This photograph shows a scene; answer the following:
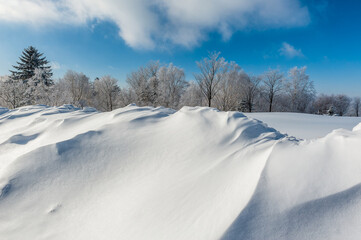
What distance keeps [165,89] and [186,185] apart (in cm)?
2626

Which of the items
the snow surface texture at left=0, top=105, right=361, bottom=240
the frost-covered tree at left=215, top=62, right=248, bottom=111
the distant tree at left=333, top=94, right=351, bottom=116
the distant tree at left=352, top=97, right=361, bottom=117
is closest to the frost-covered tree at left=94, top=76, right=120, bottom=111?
the frost-covered tree at left=215, top=62, right=248, bottom=111

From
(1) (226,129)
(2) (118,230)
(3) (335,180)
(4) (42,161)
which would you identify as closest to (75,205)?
(2) (118,230)

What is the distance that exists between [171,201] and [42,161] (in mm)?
A: 1441

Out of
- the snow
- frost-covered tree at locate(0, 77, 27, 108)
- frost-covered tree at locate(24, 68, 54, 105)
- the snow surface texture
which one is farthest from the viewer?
frost-covered tree at locate(0, 77, 27, 108)

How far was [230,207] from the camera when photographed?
40.1 inches

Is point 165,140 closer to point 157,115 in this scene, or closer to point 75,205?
point 157,115

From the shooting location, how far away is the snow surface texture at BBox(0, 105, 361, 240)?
93 cm

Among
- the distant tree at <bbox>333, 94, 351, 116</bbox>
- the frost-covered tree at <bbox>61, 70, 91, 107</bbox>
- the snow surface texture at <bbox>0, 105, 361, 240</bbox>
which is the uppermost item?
the frost-covered tree at <bbox>61, 70, 91, 107</bbox>

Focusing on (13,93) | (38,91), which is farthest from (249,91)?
(13,93)

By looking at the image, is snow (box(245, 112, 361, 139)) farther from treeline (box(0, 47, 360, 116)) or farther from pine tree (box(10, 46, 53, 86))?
pine tree (box(10, 46, 53, 86))

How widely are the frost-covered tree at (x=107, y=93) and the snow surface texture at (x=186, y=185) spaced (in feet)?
103

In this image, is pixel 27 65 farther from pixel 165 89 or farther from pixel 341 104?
pixel 341 104

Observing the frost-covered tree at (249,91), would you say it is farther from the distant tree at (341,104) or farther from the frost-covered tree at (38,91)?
the frost-covered tree at (38,91)

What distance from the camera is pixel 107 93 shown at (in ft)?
103
